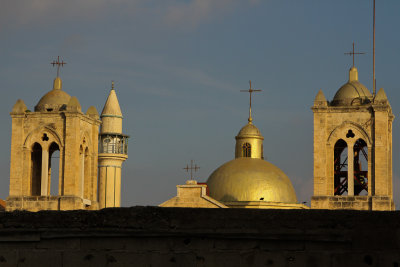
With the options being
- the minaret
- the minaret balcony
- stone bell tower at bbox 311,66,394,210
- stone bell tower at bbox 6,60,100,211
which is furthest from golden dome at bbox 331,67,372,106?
the minaret balcony

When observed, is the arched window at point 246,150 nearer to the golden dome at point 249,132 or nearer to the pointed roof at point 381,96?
the golden dome at point 249,132

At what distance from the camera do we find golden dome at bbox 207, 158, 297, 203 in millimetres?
48656

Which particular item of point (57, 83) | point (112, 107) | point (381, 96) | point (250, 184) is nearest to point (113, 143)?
point (112, 107)

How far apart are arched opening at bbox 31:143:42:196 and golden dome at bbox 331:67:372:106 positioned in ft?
50.7

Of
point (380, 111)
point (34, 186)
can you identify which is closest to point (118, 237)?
point (380, 111)

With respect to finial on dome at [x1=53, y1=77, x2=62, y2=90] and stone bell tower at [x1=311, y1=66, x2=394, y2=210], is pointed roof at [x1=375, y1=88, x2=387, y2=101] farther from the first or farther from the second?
finial on dome at [x1=53, y1=77, x2=62, y2=90]

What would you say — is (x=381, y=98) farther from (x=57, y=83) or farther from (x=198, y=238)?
(x=198, y=238)

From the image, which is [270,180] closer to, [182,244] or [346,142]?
[346,142]

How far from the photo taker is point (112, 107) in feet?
205

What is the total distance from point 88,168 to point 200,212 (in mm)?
44931

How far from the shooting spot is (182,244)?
26.7ft

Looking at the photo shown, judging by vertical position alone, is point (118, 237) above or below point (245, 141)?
below

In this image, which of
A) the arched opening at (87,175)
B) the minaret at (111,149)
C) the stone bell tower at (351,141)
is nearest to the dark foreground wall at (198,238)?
the stone bell tower at (351,141)

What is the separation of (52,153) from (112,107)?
1135 cm
